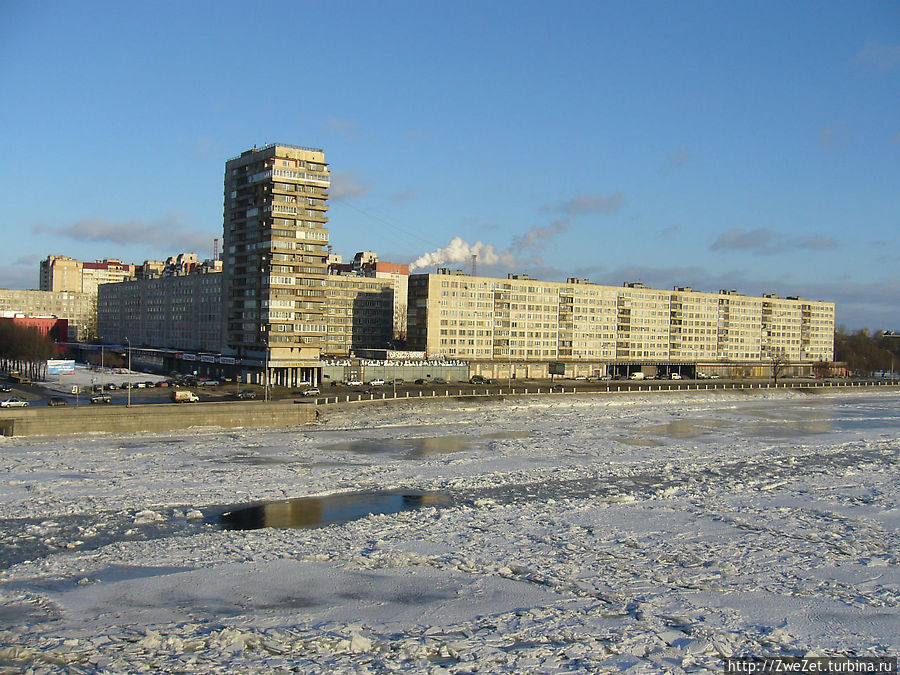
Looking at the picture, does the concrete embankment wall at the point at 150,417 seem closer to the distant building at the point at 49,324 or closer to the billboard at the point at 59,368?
the billboard at the point at 59,368

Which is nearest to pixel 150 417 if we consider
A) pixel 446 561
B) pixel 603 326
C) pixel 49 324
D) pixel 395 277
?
pixel 446 561

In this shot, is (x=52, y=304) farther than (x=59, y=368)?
Yes

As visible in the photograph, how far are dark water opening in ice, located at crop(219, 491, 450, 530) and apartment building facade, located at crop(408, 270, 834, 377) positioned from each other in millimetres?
71110

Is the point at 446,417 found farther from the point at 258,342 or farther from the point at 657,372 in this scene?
the point at 657,372

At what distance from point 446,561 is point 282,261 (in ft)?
203

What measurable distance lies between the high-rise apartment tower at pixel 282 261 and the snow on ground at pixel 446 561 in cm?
3371

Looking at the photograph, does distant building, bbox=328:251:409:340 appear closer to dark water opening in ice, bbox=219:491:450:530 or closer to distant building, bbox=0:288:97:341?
distant building, bbox=0:288:97:341

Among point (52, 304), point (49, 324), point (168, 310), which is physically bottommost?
point (49, 324)

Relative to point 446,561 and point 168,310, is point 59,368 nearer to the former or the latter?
point 168,310

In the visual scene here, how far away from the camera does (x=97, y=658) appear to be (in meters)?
16.8

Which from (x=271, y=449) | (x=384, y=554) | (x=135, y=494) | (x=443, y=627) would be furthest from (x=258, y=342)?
(x=443, y=627)

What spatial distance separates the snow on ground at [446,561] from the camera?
17969 millimetres

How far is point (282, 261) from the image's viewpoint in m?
82.2

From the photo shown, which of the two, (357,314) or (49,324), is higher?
(357,314)
